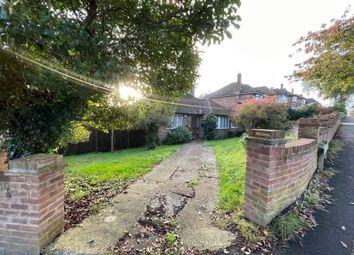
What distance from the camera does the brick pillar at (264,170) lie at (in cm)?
341

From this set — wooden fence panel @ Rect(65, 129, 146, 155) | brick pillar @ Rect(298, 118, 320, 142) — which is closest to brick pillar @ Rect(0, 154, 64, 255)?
brick pillar @ Rect(298, 118, 320, 142)

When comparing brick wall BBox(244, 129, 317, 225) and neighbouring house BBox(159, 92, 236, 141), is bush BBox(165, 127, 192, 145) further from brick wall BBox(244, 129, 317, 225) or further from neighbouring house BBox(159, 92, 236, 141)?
brick wall BBox(244, 129, 317, 225)

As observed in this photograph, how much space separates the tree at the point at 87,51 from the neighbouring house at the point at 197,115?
16.0 m

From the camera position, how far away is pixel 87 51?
2.59 metres

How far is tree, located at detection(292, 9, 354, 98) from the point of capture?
718cm

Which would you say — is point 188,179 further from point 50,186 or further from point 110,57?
point 110,57

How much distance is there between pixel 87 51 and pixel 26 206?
2.05 meters

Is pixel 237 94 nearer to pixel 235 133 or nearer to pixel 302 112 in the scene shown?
pixel 235 133

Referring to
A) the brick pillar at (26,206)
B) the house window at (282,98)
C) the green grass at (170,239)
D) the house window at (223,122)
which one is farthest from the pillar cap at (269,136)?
the house window at (282,98)

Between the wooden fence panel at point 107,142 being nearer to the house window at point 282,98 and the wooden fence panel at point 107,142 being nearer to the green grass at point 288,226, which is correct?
the green grass at point 288,226

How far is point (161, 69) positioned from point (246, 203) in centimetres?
306

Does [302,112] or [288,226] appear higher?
[302,112]

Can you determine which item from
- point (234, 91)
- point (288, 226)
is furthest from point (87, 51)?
point (234, 91)

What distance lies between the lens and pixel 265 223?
3.46 meters
